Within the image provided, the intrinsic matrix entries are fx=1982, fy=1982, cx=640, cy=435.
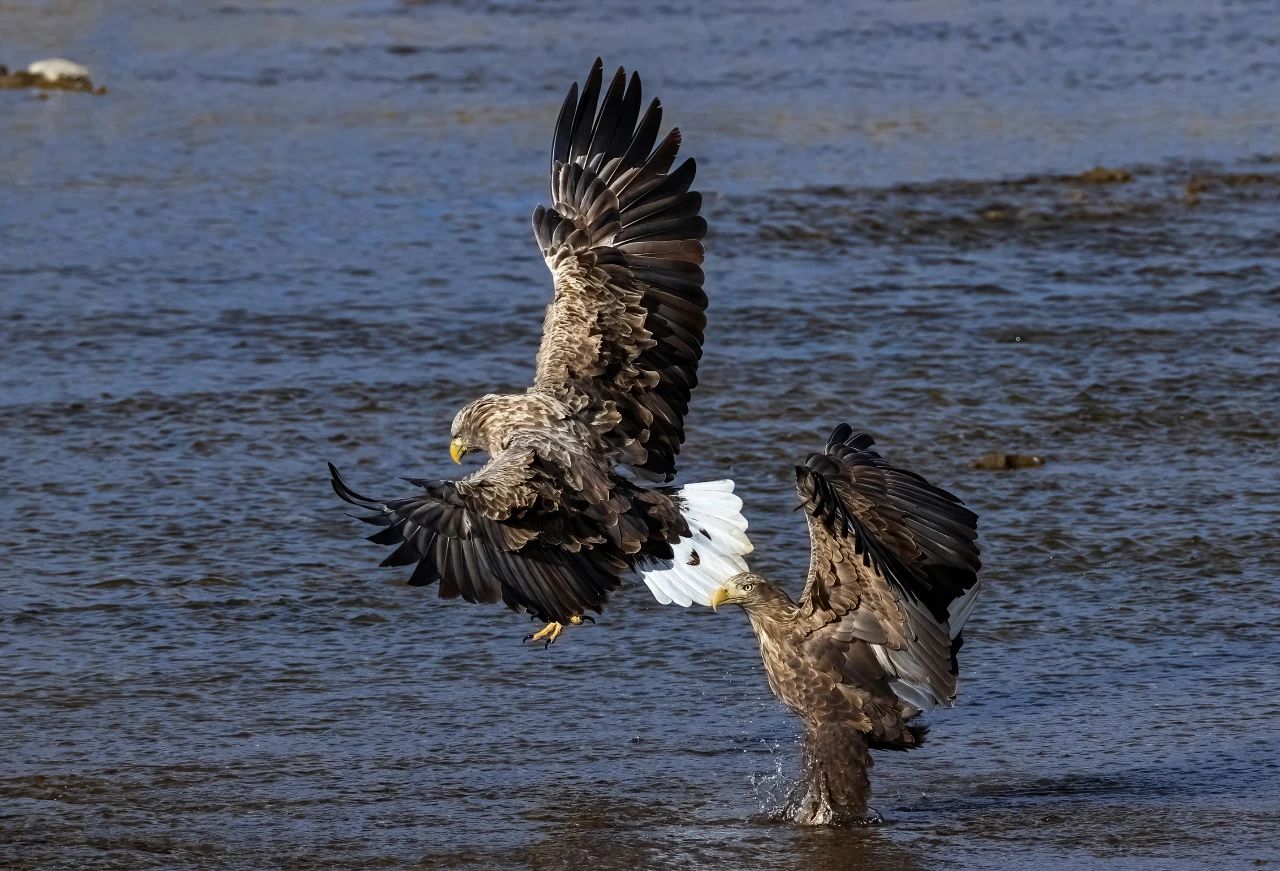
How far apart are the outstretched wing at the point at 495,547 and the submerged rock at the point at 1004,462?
2.52 meters

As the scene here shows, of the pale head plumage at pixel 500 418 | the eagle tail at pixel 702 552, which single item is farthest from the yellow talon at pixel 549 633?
the pale head plumage at pixel 500 418

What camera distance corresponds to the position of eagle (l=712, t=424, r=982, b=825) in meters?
4.96

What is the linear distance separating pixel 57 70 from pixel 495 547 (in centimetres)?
1101

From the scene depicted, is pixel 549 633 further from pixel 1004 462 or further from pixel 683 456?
pixel 1004 462

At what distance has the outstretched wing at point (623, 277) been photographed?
20.6 feet

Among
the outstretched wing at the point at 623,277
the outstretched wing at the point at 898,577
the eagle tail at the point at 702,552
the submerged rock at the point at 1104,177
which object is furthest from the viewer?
the submerged rock at the point at 1104,177

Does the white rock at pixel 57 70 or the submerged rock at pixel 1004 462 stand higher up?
the white rock at pixel 57 70

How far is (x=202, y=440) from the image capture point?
796cm

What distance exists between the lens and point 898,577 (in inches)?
192

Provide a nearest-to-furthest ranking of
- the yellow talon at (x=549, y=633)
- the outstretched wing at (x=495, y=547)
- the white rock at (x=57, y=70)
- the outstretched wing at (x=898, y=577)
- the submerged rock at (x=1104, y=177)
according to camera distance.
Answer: the outstretched wing at (x=898, y=577), the outstretched wing at (x=495, y=547), the yellow talon at (x=549, y=633), the submerged rock at (x=1104, y=177), the white rock at (x=57, y=70)

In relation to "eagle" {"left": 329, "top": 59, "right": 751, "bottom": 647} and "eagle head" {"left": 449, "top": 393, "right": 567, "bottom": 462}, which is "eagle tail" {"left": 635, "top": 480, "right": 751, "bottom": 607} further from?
"eagle head" {"left": 449, "top": 393, "right": 567, "bottom": 462}

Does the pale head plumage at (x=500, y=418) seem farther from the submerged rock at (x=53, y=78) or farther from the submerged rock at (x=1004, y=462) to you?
the submerged rock at (x=53, y=78)

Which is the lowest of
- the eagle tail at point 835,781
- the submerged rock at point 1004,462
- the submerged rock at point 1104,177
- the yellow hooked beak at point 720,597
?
the eagle tail at point 835,781

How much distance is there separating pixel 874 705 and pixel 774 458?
280cm
